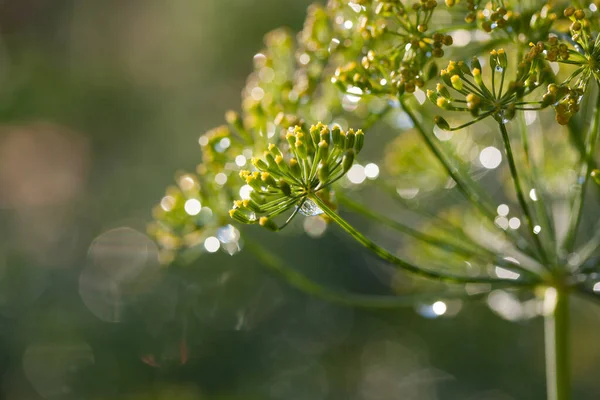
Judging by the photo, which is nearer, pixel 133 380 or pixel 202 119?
pixel 133 380

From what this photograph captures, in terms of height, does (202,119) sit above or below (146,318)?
above

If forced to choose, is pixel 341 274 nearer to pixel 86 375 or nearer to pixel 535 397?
pixel 535 397

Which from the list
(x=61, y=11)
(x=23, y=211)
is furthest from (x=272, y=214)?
(x=61, y=11)

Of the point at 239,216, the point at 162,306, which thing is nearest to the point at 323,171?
the point at 239,216

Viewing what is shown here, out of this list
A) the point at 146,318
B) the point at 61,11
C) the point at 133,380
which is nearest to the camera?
the point at 133,380

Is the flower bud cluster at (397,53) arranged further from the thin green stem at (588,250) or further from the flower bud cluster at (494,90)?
the thin green stem at (588,250)

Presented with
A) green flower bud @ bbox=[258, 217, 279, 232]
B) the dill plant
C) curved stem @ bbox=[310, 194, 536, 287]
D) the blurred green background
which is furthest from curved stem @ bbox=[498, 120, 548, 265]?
the blurred green background

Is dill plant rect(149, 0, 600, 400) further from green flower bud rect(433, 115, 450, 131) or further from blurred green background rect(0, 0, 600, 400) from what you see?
blurred green background rect(0, 0, 600, 400)
